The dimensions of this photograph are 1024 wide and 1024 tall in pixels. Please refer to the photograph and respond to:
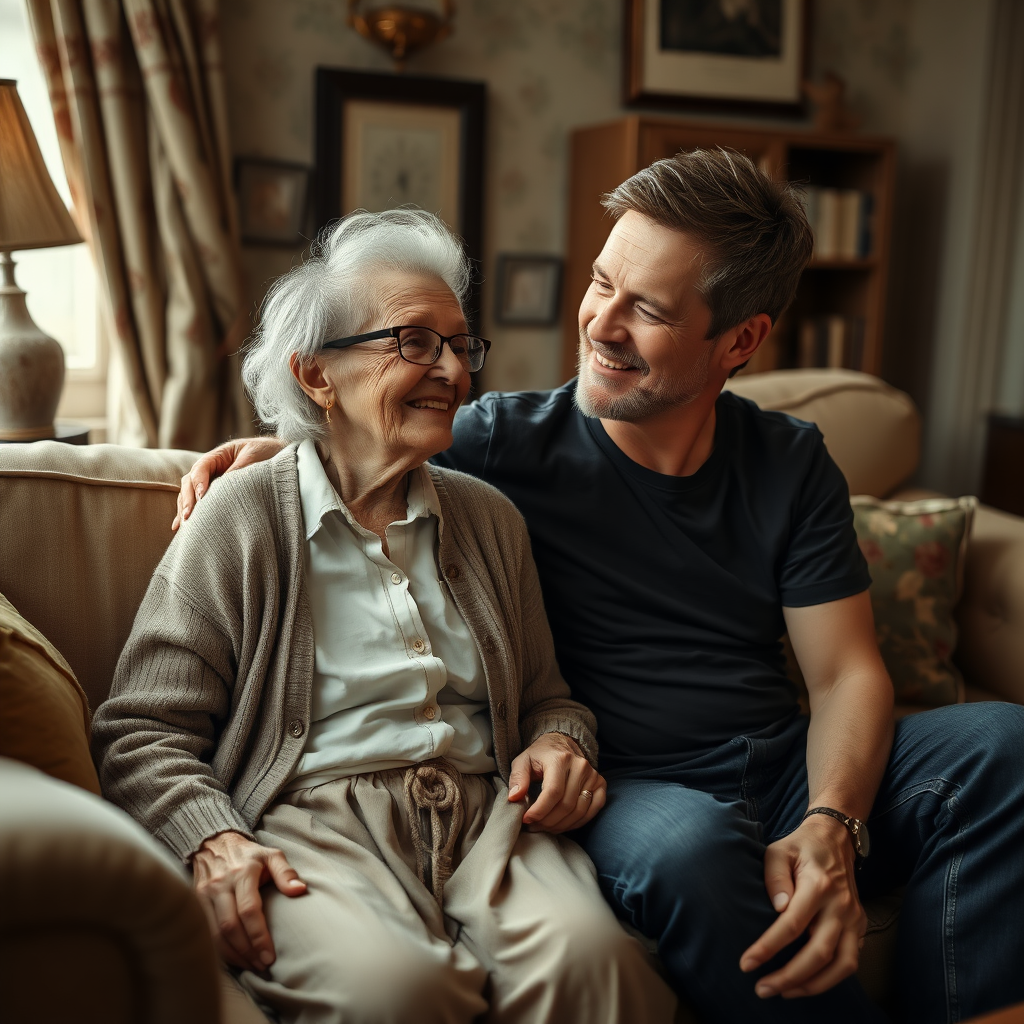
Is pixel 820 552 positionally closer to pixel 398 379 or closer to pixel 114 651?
pixel 398 379

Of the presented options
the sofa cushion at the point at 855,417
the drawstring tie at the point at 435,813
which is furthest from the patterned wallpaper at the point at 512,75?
the drawstring tie at the point at 435,813

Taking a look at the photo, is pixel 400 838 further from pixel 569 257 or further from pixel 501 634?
pixel 569 257

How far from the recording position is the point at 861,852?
1263mm

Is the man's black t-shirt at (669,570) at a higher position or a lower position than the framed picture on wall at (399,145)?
lower

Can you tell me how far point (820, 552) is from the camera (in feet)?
4.82

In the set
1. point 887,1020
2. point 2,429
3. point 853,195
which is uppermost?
point 853,195

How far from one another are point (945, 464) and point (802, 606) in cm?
253

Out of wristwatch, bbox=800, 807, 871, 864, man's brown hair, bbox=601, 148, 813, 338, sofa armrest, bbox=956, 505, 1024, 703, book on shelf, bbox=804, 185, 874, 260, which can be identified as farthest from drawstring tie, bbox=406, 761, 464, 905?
book on shelf, bbox=804, 185, 874, 260

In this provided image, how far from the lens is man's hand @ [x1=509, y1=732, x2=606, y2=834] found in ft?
3.97

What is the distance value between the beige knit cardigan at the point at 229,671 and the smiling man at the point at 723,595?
15 centimetres

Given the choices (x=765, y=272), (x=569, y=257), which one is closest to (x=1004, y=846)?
(x=765, y=272)

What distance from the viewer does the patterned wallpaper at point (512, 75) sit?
9.88 feet

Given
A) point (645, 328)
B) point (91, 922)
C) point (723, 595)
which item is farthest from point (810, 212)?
point (91, 922)

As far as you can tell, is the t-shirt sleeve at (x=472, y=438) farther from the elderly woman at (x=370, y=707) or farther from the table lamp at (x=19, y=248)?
the table lamp at (x=19, y=248)
